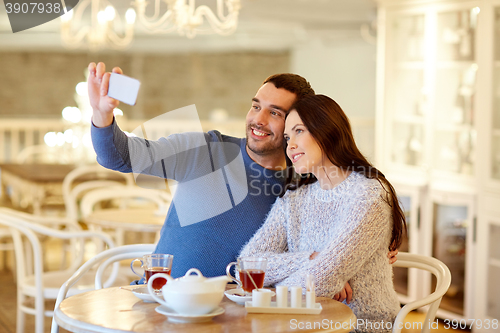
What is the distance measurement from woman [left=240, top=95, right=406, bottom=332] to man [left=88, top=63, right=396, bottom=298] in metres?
0.09

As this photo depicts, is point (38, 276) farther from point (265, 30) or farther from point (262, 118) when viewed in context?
point (265, 30)

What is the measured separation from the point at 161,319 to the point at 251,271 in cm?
23

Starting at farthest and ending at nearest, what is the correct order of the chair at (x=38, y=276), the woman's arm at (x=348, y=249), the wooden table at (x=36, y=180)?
1. the wooden table at (x=36, y=180)
2. the chair at (x=38, y=276)
3. the woman's arm at (x=348, y=249)

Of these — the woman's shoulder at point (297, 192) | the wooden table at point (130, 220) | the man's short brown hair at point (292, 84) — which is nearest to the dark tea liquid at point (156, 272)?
the woman's shoulder at point (297, 192)

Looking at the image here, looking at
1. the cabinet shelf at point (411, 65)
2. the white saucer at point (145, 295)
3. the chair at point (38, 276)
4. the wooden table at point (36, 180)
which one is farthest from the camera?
the wooden table at point (36, 180)

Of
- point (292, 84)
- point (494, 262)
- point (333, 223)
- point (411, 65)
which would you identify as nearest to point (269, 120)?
point (292, 84)

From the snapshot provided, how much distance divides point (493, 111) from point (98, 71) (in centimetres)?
217

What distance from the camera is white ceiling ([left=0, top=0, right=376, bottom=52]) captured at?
5.75 meters

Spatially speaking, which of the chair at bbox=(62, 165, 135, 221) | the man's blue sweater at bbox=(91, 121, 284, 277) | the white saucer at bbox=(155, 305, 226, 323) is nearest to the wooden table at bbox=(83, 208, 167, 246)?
the chair at bbox=(62, 165, 135, 221)

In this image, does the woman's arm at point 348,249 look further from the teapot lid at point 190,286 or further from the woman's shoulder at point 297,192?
the teapot lid at point 190,286

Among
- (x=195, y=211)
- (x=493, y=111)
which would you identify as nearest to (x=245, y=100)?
(x=493, y=111)

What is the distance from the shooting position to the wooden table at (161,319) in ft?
3.57

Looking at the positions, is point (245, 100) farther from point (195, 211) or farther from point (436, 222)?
point (195, 211)

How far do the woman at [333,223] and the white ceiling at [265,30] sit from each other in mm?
3966
